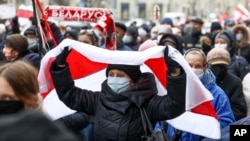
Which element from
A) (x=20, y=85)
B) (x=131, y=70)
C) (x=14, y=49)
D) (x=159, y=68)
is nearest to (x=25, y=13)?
(x=14, y=49)

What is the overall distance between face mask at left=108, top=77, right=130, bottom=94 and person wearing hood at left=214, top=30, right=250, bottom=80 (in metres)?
4.22

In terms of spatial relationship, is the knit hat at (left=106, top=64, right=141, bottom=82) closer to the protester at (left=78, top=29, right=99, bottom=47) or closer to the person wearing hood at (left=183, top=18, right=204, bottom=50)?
the protester at (left=78, top=29, right=99, bottom=47)

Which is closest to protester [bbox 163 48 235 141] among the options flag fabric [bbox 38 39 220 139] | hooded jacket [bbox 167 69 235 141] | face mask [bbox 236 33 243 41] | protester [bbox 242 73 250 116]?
hooded jacket [bbox 167 69 235 141]

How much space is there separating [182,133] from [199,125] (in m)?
0.49

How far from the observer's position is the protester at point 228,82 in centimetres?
577

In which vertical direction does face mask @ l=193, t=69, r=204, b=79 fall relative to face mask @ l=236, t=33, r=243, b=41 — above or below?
above

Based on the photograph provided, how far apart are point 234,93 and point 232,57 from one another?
2.54 metres

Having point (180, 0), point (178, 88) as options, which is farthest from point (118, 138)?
point (180, 0)

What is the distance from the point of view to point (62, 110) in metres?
4.31

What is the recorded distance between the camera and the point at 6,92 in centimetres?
245

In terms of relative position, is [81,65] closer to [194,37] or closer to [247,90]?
[247,90]

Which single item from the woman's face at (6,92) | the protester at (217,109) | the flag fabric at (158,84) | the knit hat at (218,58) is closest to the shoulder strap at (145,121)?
the flag fabric at (158,84)

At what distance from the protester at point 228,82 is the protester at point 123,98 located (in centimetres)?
196

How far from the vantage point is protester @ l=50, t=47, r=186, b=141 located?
12.0ft
